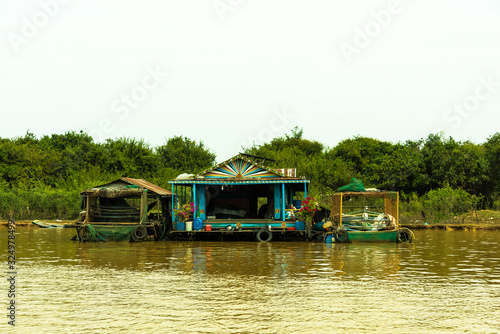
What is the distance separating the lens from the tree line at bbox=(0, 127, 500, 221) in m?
39.6

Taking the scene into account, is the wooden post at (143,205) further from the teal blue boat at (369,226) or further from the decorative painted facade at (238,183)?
the teal blue boat at (369,226)

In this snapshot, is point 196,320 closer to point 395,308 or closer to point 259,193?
point 395,308

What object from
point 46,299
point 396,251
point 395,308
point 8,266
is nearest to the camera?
point 395,308

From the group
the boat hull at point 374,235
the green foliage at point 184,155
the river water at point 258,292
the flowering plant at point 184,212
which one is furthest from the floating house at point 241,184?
the green foliage at point 184,155

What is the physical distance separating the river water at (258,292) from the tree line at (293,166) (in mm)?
20424

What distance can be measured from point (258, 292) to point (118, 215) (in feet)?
59.4

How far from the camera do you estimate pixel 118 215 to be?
28.2m

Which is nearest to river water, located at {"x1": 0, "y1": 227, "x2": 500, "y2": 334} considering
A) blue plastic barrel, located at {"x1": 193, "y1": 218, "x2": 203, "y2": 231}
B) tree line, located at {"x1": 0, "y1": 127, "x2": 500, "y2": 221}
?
blue plastic barrel, located at {"x1": 193, "y1": 218, "x2": 203, "y2": 231}

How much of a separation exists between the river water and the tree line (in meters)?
20.4

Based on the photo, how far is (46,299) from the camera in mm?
10656

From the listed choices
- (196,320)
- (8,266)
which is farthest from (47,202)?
(196,320)

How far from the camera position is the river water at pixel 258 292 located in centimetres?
866

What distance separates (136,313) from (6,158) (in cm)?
4719

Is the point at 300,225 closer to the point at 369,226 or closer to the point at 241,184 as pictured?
the point at 369,226
